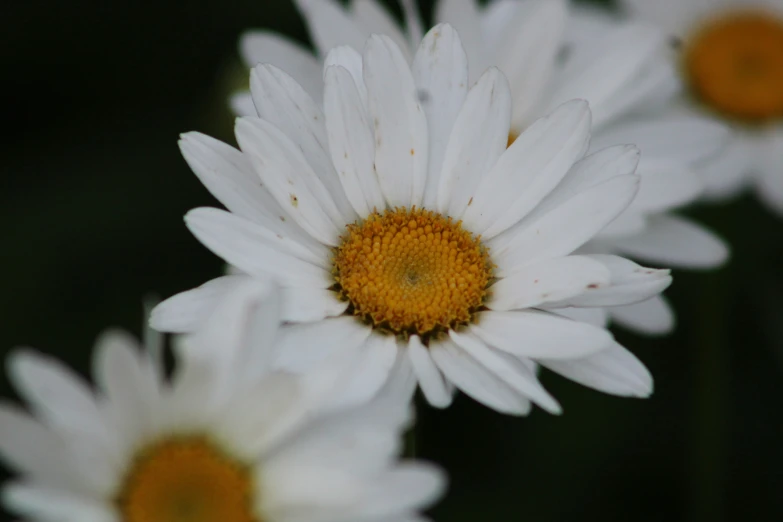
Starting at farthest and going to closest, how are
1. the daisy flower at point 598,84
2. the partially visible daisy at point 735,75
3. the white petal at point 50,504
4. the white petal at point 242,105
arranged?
the partially visible daisy at point 735,75 < the daisy flower at point 598,84 < the white petal at point 242,105 < the white petal at point 50,504

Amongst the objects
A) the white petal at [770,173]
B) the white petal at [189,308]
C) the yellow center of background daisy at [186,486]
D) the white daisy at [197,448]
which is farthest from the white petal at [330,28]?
the white petal at [770,173]

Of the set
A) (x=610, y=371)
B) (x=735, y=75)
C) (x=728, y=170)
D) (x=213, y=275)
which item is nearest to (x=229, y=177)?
(x=610, y=371)

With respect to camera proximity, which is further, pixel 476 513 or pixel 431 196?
pixel 476 513

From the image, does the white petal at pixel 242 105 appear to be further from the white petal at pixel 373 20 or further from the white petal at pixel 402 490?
the white petal at pixel 402 490

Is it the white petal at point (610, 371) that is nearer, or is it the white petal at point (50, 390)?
the white petal at point (50, 390)

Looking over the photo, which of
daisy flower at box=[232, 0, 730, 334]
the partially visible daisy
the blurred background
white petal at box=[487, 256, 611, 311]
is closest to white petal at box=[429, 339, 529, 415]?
white petal at box=[487, 256, 611, 311]

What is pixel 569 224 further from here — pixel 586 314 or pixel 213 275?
pixel 213 275

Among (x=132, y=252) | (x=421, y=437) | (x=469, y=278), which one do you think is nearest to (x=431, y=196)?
(x=469, y=278)

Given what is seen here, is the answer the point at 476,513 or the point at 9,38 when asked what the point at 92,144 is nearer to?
the point at 9,38
